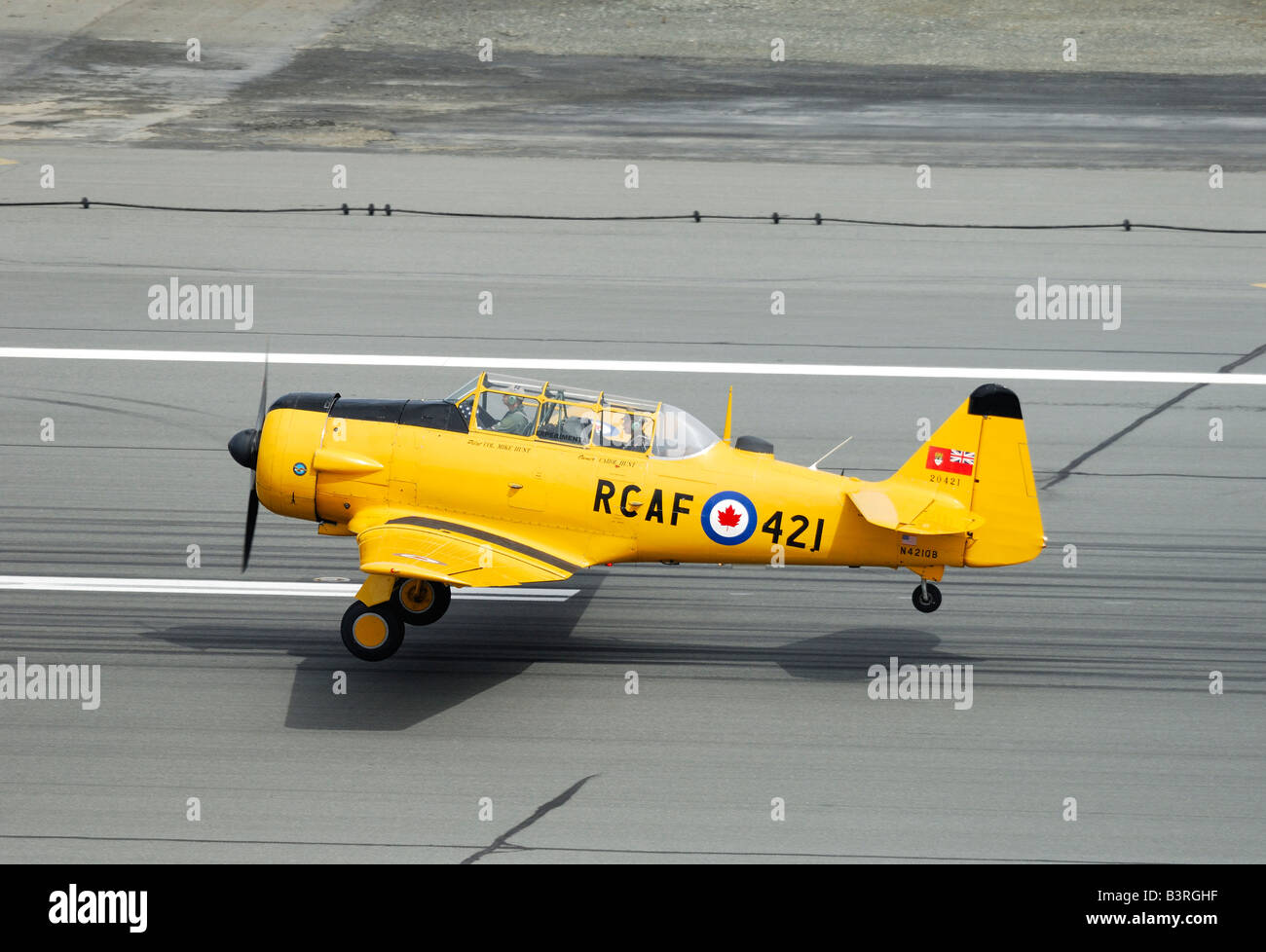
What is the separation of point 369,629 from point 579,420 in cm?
293

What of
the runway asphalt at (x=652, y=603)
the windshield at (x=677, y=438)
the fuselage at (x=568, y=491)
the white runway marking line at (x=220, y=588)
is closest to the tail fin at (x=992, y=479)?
the fuselage at (x=568, y=491)

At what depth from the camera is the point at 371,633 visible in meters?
13.9

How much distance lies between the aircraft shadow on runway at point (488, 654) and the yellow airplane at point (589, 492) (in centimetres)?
61

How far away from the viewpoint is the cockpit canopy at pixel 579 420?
14367 millimetres

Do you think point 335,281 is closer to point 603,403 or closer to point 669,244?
point 669,244

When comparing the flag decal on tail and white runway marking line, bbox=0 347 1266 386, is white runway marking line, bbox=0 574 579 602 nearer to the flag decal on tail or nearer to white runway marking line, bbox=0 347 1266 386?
the flag decal on tail

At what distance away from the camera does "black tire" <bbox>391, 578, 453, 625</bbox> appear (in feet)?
49.4

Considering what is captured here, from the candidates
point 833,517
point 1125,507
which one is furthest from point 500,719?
point 1125,507

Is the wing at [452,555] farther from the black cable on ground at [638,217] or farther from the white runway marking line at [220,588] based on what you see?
the black cable on ground at [638,217]

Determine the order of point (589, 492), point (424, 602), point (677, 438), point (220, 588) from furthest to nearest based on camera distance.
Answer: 1. point (220, 588)
2. point (424, 602)
3. point (677, 438)
4. point (589, 492)

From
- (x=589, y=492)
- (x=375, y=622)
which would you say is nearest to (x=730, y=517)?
(x=589, y=492)

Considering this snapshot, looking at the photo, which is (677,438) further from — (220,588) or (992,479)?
(220,588)

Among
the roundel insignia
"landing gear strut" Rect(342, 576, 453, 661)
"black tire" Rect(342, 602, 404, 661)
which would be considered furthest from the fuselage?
"black tire" Rect(342, 602, 404, 661)

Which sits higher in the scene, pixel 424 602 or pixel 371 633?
pixel 424 602
